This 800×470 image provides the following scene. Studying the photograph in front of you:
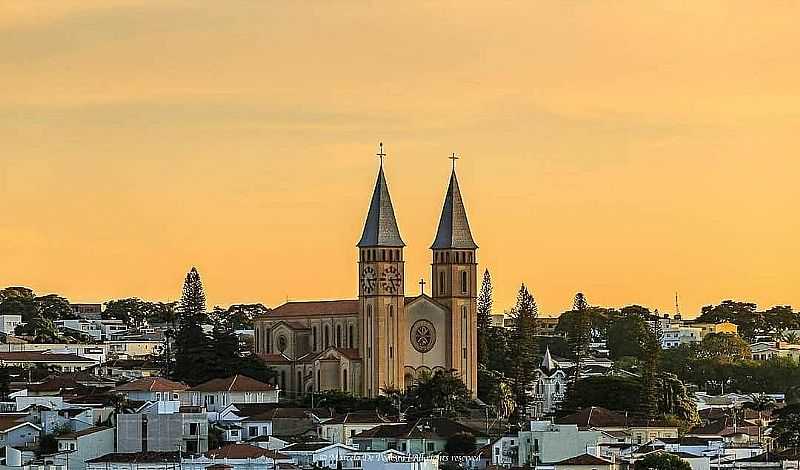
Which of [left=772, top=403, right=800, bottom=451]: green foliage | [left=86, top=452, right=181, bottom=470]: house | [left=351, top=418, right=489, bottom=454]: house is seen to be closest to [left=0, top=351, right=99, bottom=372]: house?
[left=351, top=418, right=489, bottom=454]: house

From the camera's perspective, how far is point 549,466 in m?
61.8

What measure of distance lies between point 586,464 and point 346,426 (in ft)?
44.2

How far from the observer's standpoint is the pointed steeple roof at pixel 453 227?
86.2m

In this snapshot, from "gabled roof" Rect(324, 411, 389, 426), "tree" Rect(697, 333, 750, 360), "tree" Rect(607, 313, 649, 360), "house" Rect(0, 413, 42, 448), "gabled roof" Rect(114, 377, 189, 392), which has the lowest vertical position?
"house" Rect(0, 413, 42, 448)

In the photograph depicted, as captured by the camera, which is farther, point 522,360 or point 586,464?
point 522,360

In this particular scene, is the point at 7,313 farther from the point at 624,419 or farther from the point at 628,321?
the point at 624,419

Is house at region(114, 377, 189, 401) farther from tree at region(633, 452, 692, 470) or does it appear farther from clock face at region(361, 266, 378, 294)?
tree at region(633, 452, 692, 470)

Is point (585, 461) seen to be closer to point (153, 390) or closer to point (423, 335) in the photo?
point (153, 390)

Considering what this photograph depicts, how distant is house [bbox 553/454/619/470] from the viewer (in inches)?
2382

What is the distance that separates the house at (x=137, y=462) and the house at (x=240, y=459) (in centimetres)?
45

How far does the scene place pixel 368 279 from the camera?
8412 centimetres

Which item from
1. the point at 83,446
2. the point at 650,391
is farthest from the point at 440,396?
the point at 83,446

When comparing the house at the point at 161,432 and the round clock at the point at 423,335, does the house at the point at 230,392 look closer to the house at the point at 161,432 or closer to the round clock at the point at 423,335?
the round clock at the point at 423,335

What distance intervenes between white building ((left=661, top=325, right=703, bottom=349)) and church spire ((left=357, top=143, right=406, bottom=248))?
4370 cm
